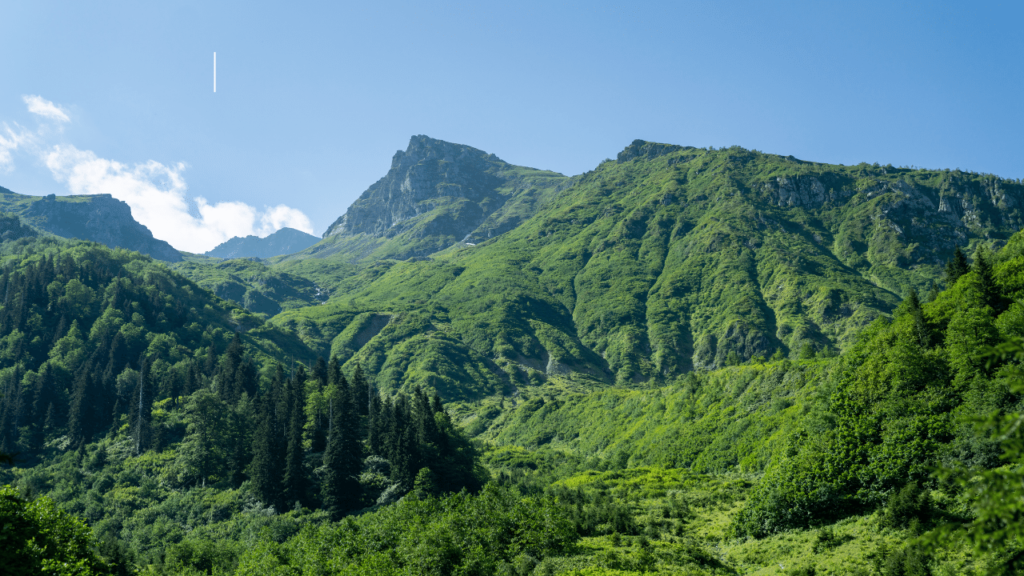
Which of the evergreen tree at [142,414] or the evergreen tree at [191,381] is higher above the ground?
the evergreen tree at [191,381]

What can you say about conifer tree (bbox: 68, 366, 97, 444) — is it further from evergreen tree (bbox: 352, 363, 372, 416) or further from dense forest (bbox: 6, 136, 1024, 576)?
evergreen tree (bbox: 352, 363, 372, 416)

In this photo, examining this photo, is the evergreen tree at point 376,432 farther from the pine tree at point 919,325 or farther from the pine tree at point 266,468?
the pine tree at point 919,325

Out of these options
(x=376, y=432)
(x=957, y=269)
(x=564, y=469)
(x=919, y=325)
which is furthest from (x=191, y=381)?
(x=957, y=269)

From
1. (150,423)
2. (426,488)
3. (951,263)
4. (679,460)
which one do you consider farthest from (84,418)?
(951,263)

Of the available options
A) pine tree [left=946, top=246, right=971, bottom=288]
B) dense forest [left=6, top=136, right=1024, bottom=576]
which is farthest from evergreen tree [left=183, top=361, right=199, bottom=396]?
pine tree [left=946, top=246, right=971, bottom=288]

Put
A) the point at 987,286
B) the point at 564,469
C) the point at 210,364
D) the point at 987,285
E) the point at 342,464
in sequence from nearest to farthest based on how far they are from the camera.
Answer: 1. the point at 987,286
2. the point at 987,285
3. the point at 342,464
4. the point at 564,469
5. the point at 210,364

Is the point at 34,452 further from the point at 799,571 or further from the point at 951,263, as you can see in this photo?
the point at 951,263

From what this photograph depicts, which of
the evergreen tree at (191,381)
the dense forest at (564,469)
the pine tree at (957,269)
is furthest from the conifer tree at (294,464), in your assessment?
the pine tree at (957,269)

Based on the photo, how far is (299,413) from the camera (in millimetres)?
111125

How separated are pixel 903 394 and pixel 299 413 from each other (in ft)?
330

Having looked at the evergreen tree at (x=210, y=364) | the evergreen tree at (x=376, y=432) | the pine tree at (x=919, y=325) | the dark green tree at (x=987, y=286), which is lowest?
the evergreen tree at (x=376, y=432)

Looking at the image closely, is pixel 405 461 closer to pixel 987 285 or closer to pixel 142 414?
pixel 987 285

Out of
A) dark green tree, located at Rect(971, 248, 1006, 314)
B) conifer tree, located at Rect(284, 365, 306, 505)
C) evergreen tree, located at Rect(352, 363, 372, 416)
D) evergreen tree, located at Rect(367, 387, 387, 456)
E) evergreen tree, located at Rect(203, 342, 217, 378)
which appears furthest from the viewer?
evergreen tree, located at Rect(203, 342, 217, 378)

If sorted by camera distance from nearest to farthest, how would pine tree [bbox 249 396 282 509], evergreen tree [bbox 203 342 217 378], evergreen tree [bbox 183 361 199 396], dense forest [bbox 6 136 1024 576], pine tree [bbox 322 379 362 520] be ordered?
1. dense forest [bbox 6 136 1024 576]
2. pine tree [bbox 322 379 362 520]
3. pine tree [bbox 249 396 282 509]
4. evergreen tree [bbox 183 361 199 396]
5. evergreen tree [bbox 203 342 217 378]
